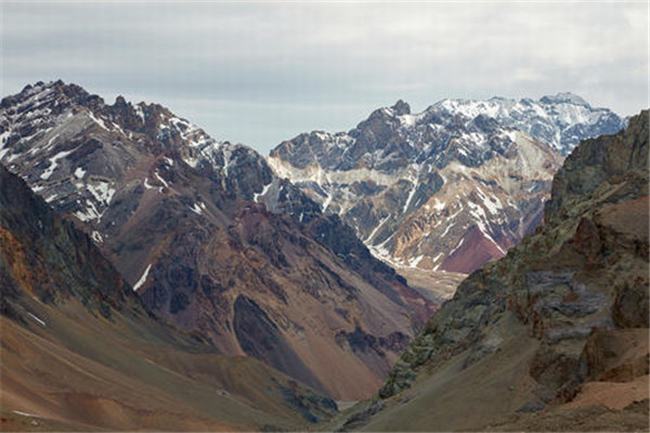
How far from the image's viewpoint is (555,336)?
4050 inches

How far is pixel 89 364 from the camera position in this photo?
190m

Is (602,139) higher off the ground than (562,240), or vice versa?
(602,139)

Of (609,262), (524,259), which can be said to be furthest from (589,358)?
(524,259)

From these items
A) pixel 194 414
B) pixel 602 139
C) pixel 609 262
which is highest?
pixel 602 139

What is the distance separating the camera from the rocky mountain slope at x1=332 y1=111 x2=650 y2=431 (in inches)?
3130

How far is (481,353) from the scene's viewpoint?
11694cm

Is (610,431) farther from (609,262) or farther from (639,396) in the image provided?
(609,262)

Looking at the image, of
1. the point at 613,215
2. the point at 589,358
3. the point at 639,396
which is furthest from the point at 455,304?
the point at 639,396

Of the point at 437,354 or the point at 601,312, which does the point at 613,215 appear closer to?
the point at 601,312

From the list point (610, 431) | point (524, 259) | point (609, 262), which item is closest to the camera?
point (610, 431)

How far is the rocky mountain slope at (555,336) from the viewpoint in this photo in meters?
79.5

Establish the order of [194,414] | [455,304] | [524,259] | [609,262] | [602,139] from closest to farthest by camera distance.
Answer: [609,262] < [524,259] < [455,304] < [602,139] < [194,414]

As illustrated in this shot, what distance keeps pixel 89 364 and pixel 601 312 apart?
352 feet

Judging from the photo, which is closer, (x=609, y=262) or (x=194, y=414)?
(x=609, y=262)
